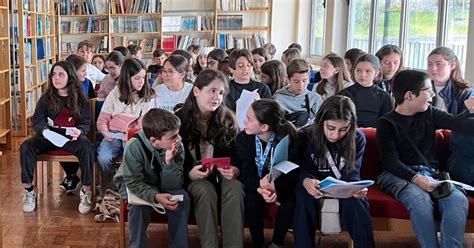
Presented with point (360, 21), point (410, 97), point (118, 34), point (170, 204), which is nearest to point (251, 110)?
point (170, 204)

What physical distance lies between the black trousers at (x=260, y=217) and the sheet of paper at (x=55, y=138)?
159cm

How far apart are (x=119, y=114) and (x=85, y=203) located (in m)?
0.67

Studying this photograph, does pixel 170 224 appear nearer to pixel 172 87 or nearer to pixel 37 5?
pixel 172 87

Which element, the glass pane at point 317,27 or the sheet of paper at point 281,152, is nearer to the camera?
the sheet of paper at point 281,152

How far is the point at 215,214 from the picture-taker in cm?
287

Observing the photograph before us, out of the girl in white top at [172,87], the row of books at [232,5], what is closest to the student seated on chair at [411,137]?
the girl in white top at [172,87]

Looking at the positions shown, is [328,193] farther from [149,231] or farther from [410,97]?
[149,231]

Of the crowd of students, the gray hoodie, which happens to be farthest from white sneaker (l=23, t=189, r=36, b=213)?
the gray hoodie

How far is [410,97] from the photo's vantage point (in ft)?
9.79

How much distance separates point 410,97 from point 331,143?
530mm

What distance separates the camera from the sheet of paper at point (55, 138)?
3.84m

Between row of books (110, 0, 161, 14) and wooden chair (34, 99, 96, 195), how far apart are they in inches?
182

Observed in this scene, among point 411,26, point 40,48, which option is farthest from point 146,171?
point 40,48

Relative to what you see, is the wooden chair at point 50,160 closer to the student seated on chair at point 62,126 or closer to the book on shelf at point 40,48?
the student seated on chair at point 62,126
